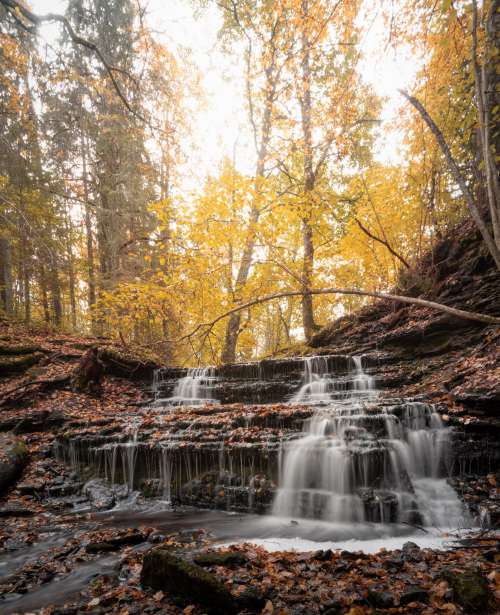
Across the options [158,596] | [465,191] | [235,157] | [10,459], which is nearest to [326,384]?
[465,191]

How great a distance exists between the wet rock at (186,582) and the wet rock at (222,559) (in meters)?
0.44

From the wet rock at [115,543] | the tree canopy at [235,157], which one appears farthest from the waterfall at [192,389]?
the wet rock at [115,543]

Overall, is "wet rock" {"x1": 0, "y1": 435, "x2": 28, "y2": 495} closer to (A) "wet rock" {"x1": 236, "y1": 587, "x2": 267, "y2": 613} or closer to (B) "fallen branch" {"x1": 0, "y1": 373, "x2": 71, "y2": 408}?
(B) "fallen branch" {"x1": 0, "y1": 373, "x2": 71, "y2": 408}

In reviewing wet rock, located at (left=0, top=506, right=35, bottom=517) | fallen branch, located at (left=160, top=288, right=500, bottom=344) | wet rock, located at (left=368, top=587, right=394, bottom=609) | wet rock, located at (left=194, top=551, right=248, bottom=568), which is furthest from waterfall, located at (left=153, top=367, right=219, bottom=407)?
wet rock, located at (left=368, top=587, right=394, bottom=609)

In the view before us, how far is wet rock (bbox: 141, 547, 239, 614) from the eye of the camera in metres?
2.47

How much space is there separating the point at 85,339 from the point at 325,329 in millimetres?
9104

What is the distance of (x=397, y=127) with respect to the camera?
22.4 ft

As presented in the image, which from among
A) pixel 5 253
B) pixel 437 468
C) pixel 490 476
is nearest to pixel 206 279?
pixel 437 468

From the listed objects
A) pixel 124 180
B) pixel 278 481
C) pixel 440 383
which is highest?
pixel 124 180

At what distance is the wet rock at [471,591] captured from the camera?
7.10 feet

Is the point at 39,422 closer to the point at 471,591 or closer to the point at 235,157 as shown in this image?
the point at 471,591

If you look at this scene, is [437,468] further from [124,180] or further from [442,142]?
[124,180]

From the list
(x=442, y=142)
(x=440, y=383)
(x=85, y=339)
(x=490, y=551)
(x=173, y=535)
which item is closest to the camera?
(x=490, y=551)

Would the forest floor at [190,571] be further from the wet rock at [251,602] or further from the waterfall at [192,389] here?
the waterfall at [192,389]
